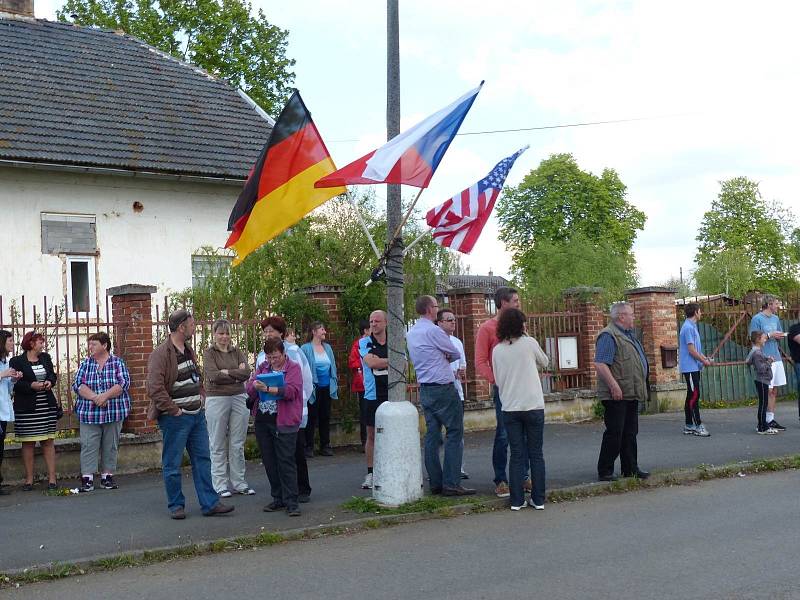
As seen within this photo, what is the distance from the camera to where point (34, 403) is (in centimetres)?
1117

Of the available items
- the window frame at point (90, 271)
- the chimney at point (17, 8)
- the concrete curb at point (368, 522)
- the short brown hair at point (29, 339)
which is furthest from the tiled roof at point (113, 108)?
the concrete curb at point (368, 522)

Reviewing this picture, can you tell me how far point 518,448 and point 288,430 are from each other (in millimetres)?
2155

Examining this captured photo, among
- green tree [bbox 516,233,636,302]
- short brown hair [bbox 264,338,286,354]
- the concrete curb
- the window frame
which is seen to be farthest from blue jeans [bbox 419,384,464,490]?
green tree [bbox 516,233,636,302]

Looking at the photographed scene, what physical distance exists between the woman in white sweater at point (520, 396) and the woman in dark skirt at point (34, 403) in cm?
537

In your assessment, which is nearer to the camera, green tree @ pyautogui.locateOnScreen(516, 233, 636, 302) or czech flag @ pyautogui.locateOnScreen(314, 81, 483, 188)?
czech flag @ pyautogui.locateOnScreen(314, 81, 483, 188)

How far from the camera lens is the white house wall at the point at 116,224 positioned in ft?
60.8

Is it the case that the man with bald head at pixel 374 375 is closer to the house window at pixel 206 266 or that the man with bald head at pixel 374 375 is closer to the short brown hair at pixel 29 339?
the short brown hair at pixel 29 339

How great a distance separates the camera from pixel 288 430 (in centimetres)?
924

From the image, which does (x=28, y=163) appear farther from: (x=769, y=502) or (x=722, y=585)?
(x=722, y=585)

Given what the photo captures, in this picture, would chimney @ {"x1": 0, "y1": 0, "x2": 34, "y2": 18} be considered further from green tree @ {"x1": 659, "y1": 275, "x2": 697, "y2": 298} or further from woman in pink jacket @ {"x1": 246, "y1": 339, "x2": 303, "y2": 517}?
green tree @ {"x1": 659, "y1": 275, "x2": 697, "y2": 298}

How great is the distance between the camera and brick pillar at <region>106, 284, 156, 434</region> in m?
12.6

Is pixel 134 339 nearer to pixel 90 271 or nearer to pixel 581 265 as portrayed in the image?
pixel 90 271

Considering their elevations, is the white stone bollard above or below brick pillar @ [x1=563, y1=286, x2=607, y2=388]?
below

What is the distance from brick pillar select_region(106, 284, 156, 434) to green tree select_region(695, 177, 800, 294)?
53.2 metres
